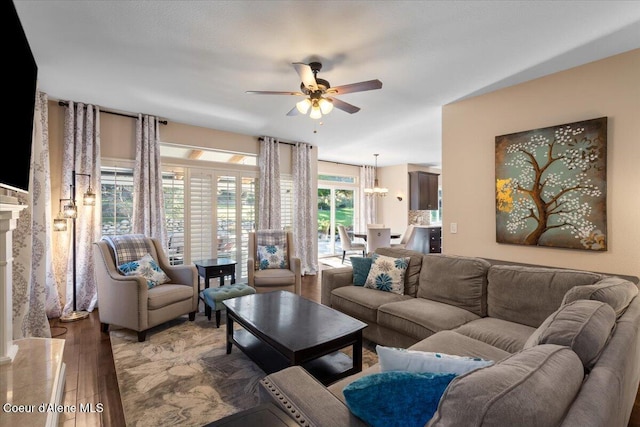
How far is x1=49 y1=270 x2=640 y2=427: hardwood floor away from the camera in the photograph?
1.91m

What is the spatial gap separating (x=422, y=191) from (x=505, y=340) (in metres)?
6.62

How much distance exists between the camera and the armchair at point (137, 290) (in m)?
2.97

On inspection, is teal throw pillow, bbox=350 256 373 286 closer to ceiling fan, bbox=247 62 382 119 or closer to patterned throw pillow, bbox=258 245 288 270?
patterned throw pillow, bbox=258 245 288 270

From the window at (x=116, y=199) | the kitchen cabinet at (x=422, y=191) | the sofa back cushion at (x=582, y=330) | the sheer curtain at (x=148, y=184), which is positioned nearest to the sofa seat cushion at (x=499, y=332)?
the sofa back cushion at (x=582, y=330)

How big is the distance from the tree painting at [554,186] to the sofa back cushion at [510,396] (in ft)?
8.06

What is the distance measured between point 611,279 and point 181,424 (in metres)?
2.94

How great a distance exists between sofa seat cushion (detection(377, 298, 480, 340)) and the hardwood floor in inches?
44.0

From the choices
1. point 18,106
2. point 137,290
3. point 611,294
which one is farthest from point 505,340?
point 18,106

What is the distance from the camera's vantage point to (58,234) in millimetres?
3736

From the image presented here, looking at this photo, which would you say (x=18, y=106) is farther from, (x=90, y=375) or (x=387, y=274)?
(x=387, y=274)

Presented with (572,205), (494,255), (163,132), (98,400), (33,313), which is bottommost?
(98,400)

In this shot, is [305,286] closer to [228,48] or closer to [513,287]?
[513,287]

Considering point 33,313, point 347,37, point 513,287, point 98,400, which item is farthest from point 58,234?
point 513,287

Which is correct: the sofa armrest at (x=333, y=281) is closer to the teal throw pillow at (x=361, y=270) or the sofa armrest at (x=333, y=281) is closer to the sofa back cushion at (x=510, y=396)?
the teal throw pillow at (x=361, y=270)
